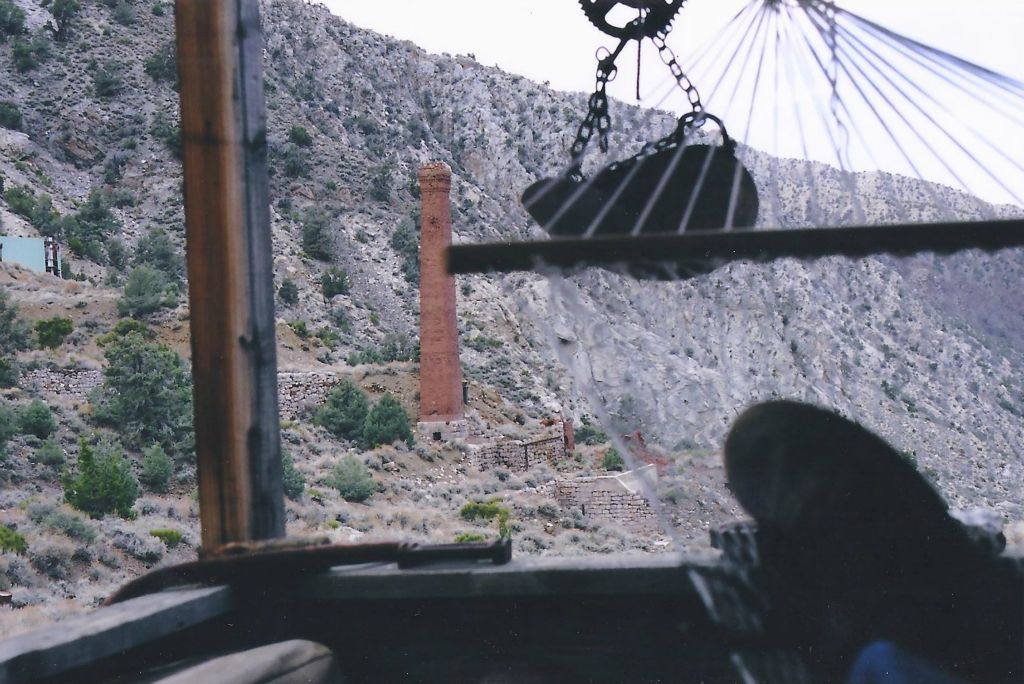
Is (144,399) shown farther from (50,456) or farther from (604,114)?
(604,114)

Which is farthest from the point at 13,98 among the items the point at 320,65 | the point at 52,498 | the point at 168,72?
the point at 52,498

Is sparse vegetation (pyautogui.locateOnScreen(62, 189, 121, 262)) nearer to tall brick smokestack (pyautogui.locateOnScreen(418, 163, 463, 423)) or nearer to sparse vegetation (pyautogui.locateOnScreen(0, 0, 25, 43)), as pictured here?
sparse vegetation (pyautogui.locateOnScreen(0, 0, 25, 43))

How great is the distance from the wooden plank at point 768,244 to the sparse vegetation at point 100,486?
15.9 meters

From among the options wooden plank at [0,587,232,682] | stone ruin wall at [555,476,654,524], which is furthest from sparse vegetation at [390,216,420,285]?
wooden plank at [0,587,232,682]

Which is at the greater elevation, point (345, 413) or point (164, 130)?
point (164, 130)

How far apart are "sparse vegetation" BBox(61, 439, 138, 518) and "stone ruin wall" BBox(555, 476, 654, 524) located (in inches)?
291

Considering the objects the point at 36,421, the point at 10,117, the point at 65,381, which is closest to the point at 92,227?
the point at 10,117

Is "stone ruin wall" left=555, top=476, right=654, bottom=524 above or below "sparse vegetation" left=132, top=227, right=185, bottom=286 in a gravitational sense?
below

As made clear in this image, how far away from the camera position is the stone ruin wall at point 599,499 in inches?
676

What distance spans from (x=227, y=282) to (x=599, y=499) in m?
17.0

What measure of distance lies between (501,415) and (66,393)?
1051 cm

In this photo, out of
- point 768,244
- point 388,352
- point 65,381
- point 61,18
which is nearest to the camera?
point 768,244

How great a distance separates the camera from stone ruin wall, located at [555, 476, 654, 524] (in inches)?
676

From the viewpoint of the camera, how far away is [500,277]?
5.80ft
